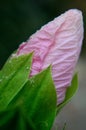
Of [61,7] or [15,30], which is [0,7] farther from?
[61,7]

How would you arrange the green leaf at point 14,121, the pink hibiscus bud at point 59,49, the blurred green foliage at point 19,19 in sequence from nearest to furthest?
the green leaf at point 14,121
the pink hibiscus bud at point 59,49
the blurred green foliage at point 19,19

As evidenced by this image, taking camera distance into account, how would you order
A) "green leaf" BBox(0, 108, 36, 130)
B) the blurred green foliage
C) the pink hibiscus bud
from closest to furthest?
"green leaf" BBox(0, 108, 36, 130) → the pink hibiscus bud → the blurred green foliage

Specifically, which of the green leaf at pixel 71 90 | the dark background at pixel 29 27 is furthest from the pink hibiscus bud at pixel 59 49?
the dark background at pixel 29 27

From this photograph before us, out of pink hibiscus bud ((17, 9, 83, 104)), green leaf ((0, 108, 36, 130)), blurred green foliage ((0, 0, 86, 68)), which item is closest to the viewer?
green leaf ((0, 108, 36, 130))

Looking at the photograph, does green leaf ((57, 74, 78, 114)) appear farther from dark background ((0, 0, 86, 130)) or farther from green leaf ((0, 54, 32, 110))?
dark background ((0, 0, 86, 130))

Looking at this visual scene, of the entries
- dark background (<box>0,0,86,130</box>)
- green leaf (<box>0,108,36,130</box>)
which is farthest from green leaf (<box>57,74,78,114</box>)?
dark background (<box>0,0,86,130</box>)

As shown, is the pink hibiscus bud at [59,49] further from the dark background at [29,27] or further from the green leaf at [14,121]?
the dark background at [29,27]

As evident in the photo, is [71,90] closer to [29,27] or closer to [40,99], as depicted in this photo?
[40,99]

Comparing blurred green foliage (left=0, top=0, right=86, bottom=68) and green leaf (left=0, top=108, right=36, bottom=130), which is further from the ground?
green leaf (left=0, top=108, right=36, bottom=130)
